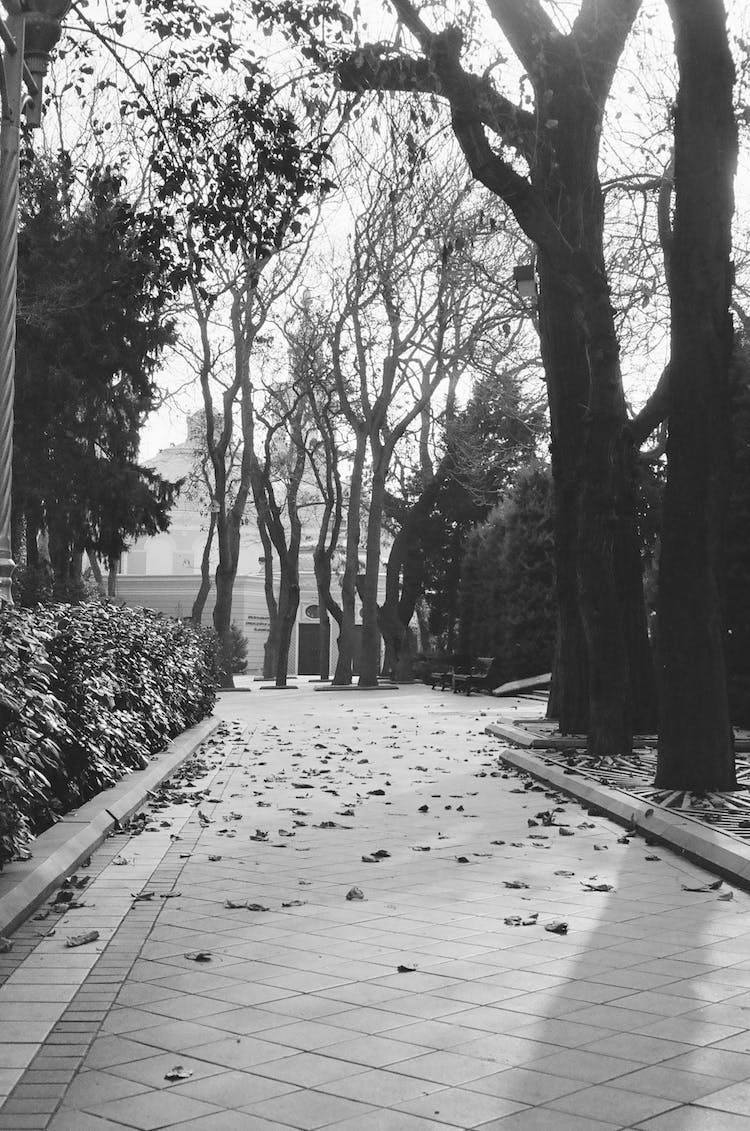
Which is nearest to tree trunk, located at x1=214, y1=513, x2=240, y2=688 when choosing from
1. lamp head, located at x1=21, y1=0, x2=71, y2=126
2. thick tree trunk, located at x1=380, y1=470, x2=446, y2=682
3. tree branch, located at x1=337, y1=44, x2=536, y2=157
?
thick tree trunk, located at x1=380, y1=470, x2=446, y2=682

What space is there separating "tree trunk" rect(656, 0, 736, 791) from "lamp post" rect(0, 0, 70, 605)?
5139mm

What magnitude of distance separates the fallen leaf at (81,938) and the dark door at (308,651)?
6192 cm

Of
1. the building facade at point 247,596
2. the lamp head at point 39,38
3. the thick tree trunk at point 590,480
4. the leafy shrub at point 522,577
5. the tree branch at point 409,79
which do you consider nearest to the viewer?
the lamp head at point 39,38

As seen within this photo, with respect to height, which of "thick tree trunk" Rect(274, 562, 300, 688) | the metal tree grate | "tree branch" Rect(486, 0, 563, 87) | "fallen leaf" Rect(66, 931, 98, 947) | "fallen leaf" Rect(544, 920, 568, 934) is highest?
"tree branch" Rect(486, 0, 563, 87)

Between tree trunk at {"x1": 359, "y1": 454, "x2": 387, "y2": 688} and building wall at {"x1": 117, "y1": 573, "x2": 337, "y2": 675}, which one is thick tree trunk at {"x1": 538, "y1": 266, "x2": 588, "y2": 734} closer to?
tree trunk at {"x1": 359, "y1": 454, "x2": 387, "y2": 688}

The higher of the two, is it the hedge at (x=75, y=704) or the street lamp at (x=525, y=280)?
the street lamp at (x=525, y=280)

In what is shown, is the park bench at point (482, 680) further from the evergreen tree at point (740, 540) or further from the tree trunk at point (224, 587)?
the evergreen tree at point (740, 540)

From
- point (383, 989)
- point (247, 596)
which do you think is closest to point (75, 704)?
point (383, 989)

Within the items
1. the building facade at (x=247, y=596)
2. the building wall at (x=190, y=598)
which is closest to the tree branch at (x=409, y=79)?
the building facade at (x=247, y=596)

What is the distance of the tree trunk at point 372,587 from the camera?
1454 inches

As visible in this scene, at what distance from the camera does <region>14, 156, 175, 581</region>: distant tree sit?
29.6m

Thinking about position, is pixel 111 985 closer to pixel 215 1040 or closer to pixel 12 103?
pixel 215 1040

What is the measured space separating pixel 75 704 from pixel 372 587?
27471 mm

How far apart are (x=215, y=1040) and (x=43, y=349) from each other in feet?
92.2
